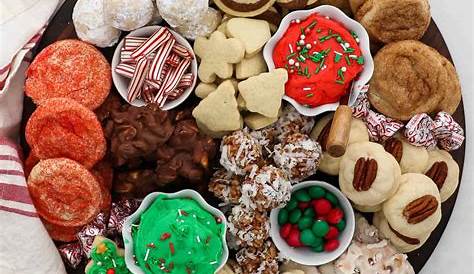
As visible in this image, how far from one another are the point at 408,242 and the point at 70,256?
0.75m

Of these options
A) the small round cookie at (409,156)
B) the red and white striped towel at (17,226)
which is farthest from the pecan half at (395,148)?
the red and white striped towel at (17,226)

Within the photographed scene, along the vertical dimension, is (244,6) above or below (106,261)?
above

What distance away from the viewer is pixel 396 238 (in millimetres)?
1681

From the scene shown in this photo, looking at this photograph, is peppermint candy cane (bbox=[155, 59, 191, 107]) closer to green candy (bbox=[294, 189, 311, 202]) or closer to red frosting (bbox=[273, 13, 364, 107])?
red frosting (bbox=[273, 13, 364, 107])

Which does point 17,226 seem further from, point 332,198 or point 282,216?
point 332,198

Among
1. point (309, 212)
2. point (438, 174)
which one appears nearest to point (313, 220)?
point (309, 212)

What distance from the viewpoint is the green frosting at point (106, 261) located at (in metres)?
1.61

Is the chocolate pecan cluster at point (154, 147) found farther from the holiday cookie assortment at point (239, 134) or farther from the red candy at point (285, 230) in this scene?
the red candy at point (285, 230)

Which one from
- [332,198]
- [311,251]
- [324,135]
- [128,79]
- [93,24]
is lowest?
[311,251]

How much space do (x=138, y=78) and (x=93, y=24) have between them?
0.15 m

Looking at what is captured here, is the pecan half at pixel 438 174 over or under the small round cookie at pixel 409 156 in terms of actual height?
under

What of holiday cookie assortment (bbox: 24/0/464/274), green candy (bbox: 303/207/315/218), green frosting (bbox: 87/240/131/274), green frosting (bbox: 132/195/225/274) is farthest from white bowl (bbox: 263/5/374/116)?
green frosting (bbox: 87/240/131/274)

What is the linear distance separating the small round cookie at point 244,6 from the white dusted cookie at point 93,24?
9.5 inches

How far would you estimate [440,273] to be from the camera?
6.45 ft
